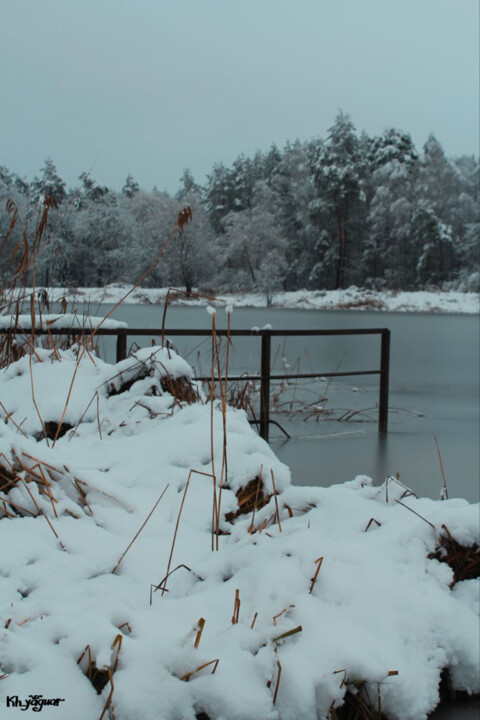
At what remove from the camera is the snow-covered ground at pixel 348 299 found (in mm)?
37281

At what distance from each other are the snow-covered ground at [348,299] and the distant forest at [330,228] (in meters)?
1.09

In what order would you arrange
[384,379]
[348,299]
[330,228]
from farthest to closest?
[330,228]
[348,299]
[384,379]

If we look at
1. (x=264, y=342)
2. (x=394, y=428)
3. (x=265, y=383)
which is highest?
(x=264, y=342)

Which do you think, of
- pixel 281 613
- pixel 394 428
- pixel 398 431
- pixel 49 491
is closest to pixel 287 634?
pixel 281 613

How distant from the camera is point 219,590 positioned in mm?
1698

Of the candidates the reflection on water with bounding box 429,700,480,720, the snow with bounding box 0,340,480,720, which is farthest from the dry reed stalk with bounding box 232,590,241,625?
the reflection on water with bounding box 429,700,480,720

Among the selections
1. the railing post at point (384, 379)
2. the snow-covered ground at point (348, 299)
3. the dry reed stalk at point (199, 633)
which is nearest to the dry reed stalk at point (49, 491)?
the dry reed stalk at point (199, 633)

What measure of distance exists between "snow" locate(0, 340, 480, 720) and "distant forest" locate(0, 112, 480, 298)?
38116 millimetres

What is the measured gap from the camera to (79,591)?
65.4 inches

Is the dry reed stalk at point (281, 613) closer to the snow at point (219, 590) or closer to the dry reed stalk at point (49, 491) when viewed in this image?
the snow at point (219, 590)

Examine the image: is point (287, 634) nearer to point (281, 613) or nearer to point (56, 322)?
point (281, 613)

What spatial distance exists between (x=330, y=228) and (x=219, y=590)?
151 ft

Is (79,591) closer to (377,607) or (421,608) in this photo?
(377,607)

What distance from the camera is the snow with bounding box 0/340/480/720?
1375 mm
